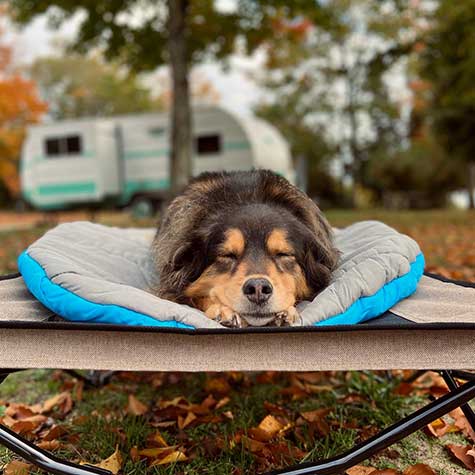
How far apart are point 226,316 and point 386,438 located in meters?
0.75

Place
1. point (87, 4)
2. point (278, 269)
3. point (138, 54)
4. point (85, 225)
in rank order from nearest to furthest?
point (278, 269) < point (85, 225) < point (87, 4) < point (138, 54)

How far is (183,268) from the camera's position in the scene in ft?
9.68

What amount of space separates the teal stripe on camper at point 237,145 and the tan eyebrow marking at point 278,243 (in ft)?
52.2

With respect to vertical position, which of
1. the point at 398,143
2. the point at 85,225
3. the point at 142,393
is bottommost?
the point at 398,143

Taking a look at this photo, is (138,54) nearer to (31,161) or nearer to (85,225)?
(31,161)

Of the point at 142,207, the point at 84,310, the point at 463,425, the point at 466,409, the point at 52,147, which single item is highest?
the point at 84,310

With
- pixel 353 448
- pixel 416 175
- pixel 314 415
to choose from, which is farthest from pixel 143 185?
pixel 353 448

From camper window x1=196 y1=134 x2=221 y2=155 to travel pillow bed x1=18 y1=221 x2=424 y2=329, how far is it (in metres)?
16.0

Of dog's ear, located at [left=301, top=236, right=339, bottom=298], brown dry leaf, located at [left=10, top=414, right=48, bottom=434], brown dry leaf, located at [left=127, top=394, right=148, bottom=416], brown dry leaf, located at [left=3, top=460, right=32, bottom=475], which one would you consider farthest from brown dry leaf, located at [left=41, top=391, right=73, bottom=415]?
dog's ear, located at [left=301, top=236, right=339, bottom=298]

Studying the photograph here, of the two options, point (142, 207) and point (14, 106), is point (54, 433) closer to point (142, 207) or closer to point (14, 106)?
point (142, 207)

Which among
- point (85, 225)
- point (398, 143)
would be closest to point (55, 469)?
point (85, 225)

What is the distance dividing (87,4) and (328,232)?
36.8 ft

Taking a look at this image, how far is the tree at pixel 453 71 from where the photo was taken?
431 inches

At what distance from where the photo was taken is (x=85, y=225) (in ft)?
12.0
